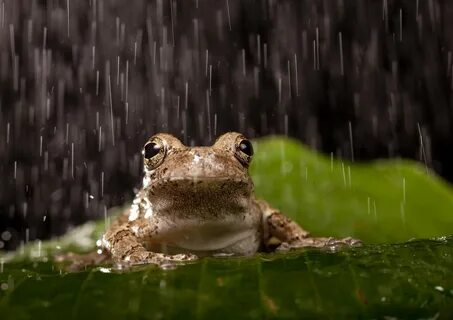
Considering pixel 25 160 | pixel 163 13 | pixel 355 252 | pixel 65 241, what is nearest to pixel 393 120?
pixel 163 13

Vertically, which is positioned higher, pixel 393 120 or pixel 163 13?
pixel 163 13

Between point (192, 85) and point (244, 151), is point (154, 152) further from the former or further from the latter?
point (192, 85)

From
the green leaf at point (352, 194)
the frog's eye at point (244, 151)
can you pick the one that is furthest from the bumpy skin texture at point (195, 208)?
the green leaf at point (352, 194)

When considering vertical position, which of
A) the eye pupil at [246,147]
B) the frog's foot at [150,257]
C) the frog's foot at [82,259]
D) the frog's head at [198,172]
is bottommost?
the frog's foot at [82,259]

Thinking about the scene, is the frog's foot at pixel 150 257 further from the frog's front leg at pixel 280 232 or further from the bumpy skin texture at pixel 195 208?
the frog's front leg at pixel 280 232

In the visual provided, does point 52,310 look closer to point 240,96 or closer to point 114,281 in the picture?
point 114,281

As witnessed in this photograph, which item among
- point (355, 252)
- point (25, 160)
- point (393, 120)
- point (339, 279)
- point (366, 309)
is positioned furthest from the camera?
point (25, 160)

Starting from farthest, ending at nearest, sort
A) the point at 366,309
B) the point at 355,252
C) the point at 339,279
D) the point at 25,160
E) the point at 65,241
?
the point at 25,160 → the point at 65,241 → the point at 355,252 → the point at 339,279 → the point at 366,309

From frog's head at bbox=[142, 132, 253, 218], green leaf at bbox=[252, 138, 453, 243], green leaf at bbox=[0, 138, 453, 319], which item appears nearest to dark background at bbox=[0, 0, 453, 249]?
green leaf at bbox=[252, 138, 453, 243]
